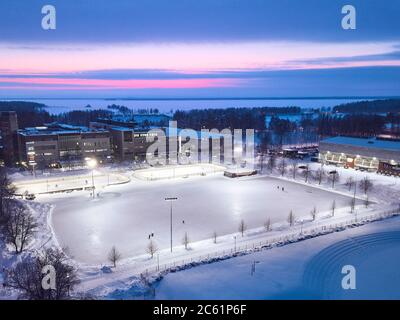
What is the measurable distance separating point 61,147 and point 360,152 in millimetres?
29302

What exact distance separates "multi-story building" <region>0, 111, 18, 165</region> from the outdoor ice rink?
14934mm

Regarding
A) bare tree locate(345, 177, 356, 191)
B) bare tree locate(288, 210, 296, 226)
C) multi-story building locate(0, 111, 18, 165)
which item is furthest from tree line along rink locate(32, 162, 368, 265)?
multi-story building locate(0, 111, 18, 165)

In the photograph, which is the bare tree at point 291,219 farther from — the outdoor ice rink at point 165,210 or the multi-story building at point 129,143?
the multi-story building at point 129,143

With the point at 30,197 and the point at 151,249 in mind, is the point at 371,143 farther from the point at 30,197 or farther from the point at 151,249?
the point at 30,197

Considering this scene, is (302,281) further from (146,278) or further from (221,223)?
(221,223)

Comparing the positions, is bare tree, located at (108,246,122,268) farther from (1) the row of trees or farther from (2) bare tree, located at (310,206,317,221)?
(2) bare tree, located at (310,206,317,221)

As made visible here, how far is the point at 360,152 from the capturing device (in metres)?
35.9

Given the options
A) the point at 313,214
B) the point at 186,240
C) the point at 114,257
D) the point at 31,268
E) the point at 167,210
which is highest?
the point at 31,268

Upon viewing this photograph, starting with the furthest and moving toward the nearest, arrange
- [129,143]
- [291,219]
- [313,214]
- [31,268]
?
[129,143]
[313,214]
[291,219]
[31,268]

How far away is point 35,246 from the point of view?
16.7m

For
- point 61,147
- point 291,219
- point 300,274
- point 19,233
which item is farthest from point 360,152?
point 19,233

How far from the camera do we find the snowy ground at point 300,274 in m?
12.4
